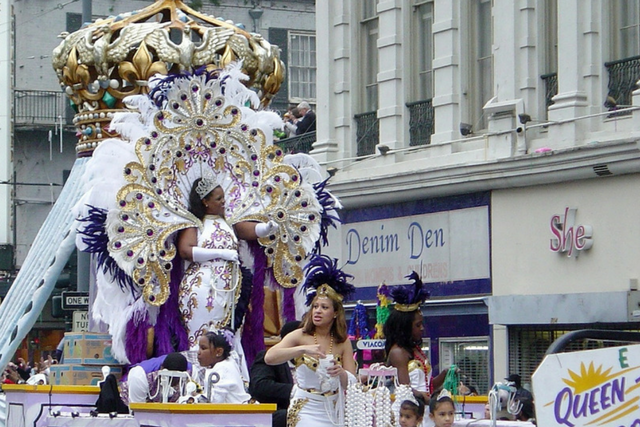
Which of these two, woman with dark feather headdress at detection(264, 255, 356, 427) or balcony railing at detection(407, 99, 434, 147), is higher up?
balcony railing at detection(407, 99, 434, 147)

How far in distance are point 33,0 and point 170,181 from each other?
925 inches

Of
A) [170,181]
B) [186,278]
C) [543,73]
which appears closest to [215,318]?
[186,278]

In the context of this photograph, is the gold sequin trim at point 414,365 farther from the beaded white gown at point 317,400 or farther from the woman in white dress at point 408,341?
the beaded white gown at point 317,400

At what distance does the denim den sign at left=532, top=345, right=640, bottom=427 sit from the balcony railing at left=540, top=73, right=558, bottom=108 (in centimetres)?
1309

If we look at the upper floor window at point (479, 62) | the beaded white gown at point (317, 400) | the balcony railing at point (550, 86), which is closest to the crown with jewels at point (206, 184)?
the beaded white gown at point (317, 400)

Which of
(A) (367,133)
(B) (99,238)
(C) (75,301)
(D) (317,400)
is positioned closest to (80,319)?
(C) (75,301)

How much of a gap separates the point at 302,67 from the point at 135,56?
22223 mm

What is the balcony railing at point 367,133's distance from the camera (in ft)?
72.3

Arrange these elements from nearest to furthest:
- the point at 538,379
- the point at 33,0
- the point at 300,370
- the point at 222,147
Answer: the point at 538,379 → the point at 300,370 → the point at 222,147 → the point at 33,0

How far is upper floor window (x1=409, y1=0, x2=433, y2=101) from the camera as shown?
2136 centimetres

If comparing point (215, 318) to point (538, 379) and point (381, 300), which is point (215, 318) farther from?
point (538, 379)

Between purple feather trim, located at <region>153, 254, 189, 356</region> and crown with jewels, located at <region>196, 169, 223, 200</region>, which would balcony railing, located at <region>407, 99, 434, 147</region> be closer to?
crown with jewels, located at <region>196, 169, 223, 200</region>

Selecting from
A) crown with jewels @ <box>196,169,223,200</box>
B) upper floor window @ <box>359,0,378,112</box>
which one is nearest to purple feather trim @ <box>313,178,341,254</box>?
crown with jewels @ <box>196,169,223,200</box>

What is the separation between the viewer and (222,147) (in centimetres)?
1152
